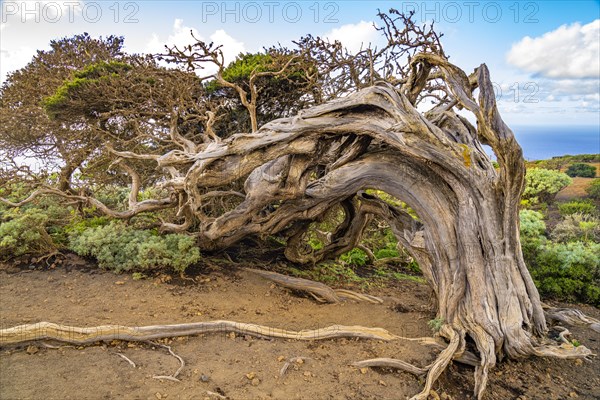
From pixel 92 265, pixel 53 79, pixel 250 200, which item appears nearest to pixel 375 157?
pixel 250 200

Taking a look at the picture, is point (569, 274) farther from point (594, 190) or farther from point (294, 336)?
point (594, 190)

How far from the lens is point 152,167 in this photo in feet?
26.5

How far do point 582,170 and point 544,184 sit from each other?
919 cm

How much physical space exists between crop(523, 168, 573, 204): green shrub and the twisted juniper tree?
13.3 meters

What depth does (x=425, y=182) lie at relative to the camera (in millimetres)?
5000

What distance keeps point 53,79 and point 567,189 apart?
22275 millimetres

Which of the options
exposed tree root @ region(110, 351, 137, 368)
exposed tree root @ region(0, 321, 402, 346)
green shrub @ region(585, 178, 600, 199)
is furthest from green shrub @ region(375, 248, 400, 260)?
green shrub @ region(585, 178, 600, 199)

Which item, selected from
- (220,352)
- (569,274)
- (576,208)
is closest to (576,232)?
(569,274)

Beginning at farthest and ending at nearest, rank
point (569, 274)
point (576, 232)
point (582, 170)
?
point (582, 170) < point (576, 232) < point (569, 274)

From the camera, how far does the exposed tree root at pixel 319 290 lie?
612 centimetres

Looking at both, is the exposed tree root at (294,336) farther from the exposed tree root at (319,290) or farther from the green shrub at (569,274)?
the green shrub at (569,274)

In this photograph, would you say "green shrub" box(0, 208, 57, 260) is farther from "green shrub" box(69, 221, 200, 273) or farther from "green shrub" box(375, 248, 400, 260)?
"green shrub" box(375, 248, 400, 260)

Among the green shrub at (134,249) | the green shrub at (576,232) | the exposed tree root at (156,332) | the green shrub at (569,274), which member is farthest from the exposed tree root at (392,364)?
the green shrub at (576,232)

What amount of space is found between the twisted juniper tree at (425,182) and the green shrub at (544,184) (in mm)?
13311
